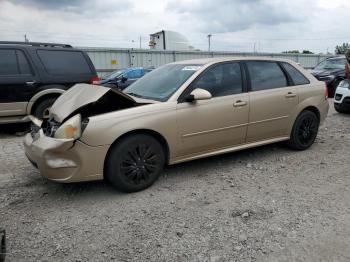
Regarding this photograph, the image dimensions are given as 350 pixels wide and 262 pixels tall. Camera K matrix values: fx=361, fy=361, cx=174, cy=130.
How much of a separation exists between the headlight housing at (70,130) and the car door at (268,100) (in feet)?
7.90

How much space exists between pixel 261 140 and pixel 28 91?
15.6 ft

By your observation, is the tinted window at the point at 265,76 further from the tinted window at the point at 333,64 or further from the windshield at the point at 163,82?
the tinted window at the point at 333,64

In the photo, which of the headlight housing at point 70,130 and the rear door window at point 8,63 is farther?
the rear door window at point 8,63

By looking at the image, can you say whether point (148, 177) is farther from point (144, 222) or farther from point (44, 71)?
point (44, 71)

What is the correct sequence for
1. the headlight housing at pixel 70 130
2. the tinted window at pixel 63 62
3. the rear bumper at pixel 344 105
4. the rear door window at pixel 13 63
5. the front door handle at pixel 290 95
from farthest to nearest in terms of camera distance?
the rear bumper at pixel 344 105 < the tinted window at pixel 63 62 < the rear door window at pixel 13 63 < the front door handle at pixel 290 95 < the headlight housing at pixel 70 130

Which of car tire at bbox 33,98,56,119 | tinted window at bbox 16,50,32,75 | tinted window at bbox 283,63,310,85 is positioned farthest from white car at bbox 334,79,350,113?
tinted window at bbox 16,50,32,75

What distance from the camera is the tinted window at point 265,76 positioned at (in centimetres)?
517

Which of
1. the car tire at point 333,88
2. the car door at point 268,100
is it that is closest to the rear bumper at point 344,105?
the car door at point 268,100

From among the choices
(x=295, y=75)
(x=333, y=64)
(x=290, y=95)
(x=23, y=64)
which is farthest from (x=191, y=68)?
(x=333, y=64)

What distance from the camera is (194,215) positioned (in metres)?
3.61

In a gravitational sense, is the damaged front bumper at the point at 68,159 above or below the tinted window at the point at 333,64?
below

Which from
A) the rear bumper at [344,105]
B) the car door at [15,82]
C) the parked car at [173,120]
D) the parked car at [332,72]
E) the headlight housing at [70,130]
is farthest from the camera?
the parked car at [332,72]

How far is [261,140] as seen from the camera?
529 centimetres

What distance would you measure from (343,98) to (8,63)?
25.2ft
